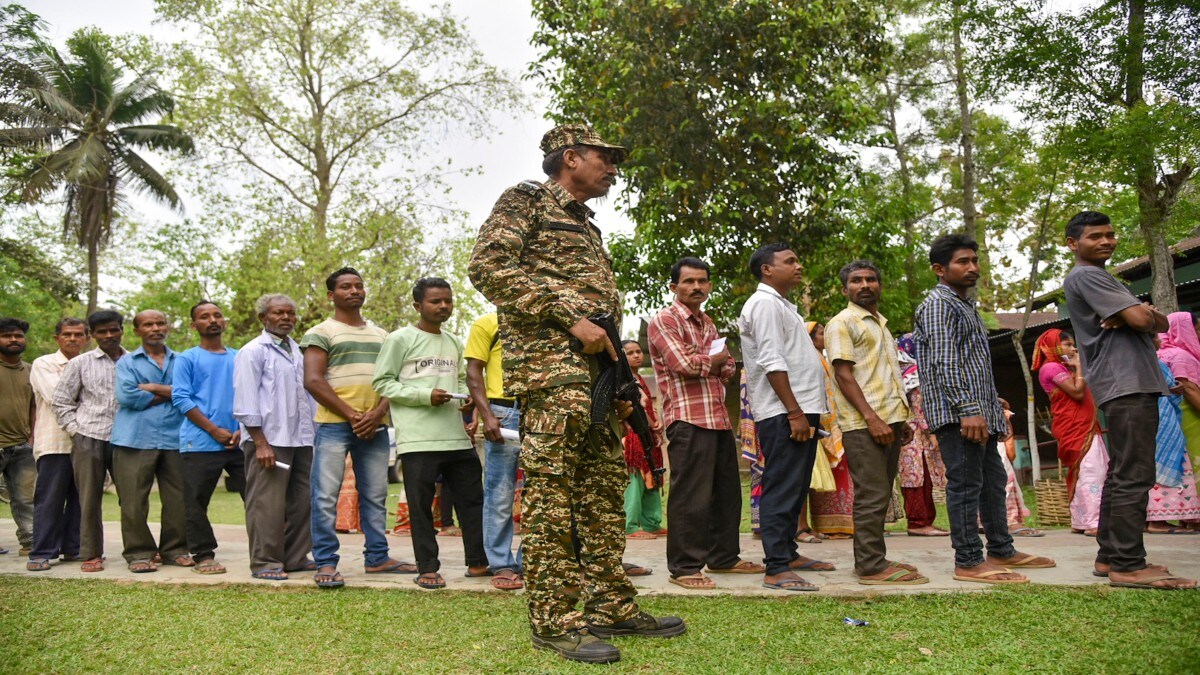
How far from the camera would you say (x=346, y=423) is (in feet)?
18.9

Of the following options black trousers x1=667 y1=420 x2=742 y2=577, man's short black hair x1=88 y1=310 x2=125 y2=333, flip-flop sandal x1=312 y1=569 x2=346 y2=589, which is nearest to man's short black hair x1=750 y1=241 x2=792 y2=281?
black trousers x1=667 y1=420 x2=742 y2=577

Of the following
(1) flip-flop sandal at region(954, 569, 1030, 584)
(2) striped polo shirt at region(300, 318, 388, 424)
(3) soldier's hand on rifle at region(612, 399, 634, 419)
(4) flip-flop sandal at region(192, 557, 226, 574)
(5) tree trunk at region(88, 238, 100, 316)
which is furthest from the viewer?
(5) tree trunk at region(88, 238, 100, 316)

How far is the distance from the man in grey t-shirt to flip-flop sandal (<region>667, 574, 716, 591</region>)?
2035 millimetres

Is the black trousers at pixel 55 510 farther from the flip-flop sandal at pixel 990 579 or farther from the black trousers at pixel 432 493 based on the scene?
the flip-flop sandal at pixel 990 579

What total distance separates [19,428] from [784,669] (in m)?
6.78

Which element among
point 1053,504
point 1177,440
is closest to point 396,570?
point 1177,440

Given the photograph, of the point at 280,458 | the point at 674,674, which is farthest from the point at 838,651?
the point at 280,458

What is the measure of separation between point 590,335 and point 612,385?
0.33m

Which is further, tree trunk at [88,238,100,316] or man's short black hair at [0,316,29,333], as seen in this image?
tree trunk at [88,238,100,316]

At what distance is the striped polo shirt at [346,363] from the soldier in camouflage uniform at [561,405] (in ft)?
7.18

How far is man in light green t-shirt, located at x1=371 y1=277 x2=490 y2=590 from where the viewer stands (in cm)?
552

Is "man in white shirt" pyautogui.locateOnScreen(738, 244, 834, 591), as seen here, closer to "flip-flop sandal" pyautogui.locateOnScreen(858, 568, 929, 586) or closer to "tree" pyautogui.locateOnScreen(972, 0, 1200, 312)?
"flip-flop sandal" pyautogui.locateOnScreen(858, 568, 929, 586)

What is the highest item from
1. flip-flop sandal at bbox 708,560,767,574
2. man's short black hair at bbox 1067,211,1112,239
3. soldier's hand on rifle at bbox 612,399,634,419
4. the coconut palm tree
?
the coconut palm tree

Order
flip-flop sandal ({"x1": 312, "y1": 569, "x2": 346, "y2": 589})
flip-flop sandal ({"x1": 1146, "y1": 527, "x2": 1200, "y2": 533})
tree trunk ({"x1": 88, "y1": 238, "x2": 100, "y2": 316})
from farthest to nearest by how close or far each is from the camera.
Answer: tree trunk ({"x1": 88, "y1": 238, "x2": 100, "y2": 316}) → flip-flop sandal ({"x1": 1146, "y1": 527, "x2": 1200, "y2": 533}) → flip-flop sandal ({"x1": 312, "y1": 569, "x2": 346, "y2": 589})
